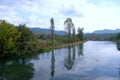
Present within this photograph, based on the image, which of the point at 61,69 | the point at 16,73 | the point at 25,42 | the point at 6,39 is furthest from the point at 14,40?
the point at 16,73

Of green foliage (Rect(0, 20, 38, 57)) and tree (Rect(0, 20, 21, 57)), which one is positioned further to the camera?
green foliage (Rect(0, 20, 38, 57))

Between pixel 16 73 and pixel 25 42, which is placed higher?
pixel 25 42

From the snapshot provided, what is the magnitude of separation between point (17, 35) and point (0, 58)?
8800 mm

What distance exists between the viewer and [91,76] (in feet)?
99.7

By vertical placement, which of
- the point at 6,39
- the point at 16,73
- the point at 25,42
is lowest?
the point at 16,73

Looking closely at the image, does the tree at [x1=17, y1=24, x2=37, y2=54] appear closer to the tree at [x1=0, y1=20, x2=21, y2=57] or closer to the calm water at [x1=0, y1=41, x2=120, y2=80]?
the tree at [x1=0, y1=20, x2=21, y2=57]

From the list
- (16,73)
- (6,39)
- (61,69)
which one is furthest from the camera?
(6,39)

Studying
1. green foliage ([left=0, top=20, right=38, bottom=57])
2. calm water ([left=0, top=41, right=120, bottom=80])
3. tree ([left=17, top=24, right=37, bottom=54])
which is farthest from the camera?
tree ([left=17, top=24, right=37, bottom=54])

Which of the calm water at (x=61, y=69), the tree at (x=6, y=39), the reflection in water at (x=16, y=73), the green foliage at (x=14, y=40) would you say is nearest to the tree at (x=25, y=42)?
the green foliage at (x=14, y=40)

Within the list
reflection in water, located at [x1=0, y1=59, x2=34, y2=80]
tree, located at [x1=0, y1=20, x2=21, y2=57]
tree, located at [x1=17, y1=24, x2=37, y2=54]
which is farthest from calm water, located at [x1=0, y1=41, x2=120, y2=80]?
tree, located at [x1=17, y1=24, x2=37, y2=54]

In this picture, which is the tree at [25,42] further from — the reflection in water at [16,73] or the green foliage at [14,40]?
the reflection in water at [16,73]

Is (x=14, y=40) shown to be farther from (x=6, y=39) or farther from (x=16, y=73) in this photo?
(x=16, y=73)

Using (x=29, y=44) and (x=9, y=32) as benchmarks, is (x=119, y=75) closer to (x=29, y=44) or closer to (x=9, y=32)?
(x=9, y=32)

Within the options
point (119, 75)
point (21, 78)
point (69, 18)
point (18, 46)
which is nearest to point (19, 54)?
point (18, 46)
